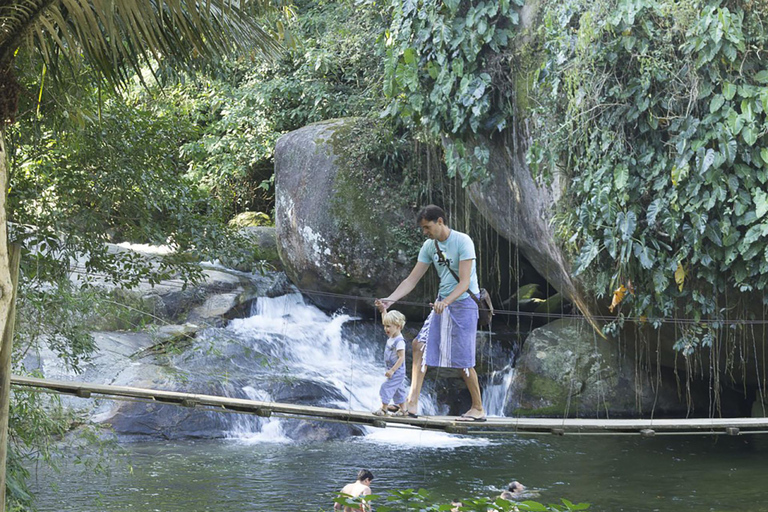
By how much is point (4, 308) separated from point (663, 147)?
5.68 metres

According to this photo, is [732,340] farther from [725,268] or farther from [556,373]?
[556,373]

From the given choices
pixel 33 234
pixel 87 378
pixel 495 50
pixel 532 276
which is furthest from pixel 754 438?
pixel 33 234

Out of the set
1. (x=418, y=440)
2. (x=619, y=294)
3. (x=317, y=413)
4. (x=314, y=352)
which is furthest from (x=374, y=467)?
(x=317, y=413)

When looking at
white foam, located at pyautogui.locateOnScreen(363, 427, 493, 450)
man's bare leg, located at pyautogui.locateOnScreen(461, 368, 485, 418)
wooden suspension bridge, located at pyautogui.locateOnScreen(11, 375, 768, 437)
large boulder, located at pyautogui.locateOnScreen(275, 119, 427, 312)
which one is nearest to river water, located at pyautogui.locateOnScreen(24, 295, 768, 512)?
white foam, located at pyautogui.locateOnScreen(363, 427, 493, 450)

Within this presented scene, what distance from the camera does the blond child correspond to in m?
5.84

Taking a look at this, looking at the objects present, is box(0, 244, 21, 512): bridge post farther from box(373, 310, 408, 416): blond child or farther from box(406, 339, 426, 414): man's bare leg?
box(406, 339, 426, 414): man's bare leg

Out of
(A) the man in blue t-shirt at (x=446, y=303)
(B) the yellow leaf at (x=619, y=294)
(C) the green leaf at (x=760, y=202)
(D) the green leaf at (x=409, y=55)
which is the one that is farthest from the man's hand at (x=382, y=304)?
(D) the green leaf at (x=409, y=55)

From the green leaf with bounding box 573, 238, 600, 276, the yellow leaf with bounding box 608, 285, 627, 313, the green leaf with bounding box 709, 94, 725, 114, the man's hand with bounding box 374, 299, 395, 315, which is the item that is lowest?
the man's hand with bounding box 374, 299, 395, 315

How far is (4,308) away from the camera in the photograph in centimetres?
316

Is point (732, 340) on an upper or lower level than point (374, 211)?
lower

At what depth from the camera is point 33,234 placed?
5.70 meters

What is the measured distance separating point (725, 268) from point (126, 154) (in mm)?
4612

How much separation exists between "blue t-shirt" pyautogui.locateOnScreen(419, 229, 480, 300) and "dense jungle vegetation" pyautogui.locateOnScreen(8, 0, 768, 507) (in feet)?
5.02

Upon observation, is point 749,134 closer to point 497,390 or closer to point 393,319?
point 393,319
